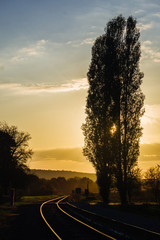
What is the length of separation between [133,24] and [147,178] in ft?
120

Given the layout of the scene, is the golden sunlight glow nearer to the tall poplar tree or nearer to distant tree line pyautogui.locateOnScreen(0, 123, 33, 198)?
the tall poplar tree

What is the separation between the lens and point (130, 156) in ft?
100

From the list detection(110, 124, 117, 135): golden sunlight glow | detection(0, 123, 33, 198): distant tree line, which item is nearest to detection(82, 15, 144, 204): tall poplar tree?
detection(110, 124, 117, 135): golden sunlight glow

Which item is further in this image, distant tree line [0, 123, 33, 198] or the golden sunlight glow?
distant tree line [0, 123, 33, 198]

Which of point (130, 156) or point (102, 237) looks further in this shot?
point (130, 156)

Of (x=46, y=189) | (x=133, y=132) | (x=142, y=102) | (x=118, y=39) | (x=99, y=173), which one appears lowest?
(x=46, y=189)

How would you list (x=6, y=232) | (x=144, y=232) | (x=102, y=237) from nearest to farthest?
(x=102, y=237) < (x=144, y=232) < (x=6, y=232)

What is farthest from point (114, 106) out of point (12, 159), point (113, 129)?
point (12, 159)

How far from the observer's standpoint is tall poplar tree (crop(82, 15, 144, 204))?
1211 inches

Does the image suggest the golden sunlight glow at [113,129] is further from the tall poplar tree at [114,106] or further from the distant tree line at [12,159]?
the distant tree line at [12,159]


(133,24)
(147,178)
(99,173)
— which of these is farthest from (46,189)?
(133,24)

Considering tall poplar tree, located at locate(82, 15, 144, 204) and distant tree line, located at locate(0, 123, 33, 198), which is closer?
tall poplar tree, located at locate(82, 15, 144, 204)

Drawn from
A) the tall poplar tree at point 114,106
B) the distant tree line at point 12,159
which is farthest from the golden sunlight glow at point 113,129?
the distant tree line at point 12,159

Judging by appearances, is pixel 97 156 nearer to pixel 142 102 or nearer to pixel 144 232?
pixel 142 102
